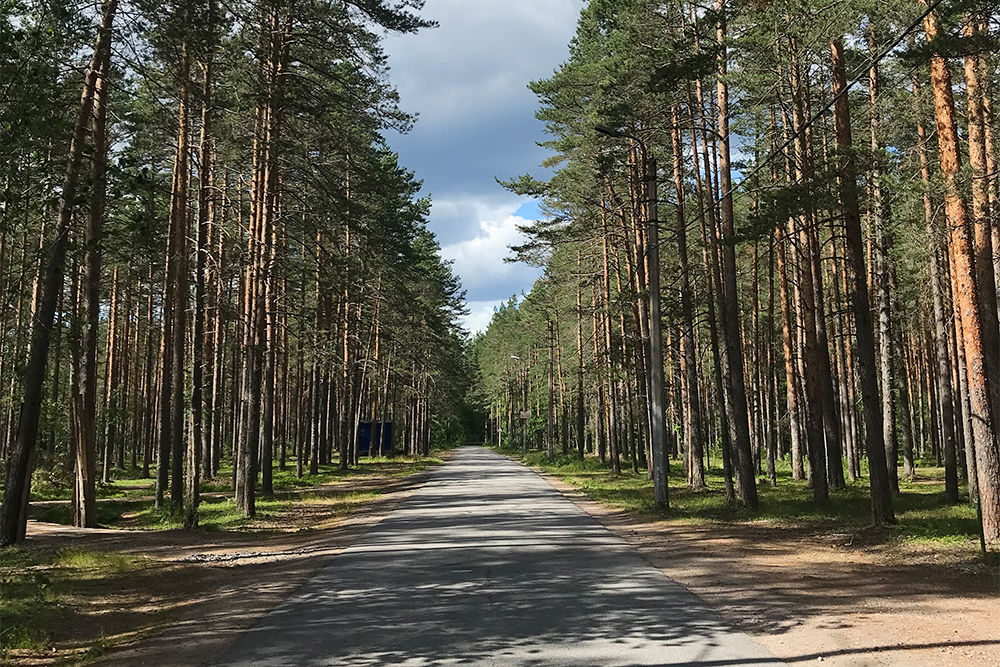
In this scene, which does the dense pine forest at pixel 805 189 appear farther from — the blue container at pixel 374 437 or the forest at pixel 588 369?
the blue container at pixel 374 437

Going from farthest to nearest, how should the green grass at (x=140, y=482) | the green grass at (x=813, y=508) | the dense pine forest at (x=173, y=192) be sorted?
1. the green grass at (x=140, y=482)
2. the green grass at (x=813, y=508)
3. the dense pine forest at (x=173, y=192)

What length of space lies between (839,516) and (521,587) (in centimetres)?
1024

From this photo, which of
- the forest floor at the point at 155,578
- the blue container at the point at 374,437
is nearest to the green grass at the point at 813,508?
the forest floor at the point at 155,578

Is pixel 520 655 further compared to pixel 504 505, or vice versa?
pixel 504 505

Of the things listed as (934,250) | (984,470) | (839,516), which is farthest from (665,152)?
(984,470)

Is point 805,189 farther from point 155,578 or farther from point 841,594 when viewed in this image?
point 155,578

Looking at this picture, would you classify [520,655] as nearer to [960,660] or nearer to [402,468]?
[960,660]

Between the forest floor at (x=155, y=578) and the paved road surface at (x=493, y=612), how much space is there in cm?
60

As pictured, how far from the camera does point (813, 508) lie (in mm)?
17016

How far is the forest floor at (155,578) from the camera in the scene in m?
6.47

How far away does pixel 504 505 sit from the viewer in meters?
19.0

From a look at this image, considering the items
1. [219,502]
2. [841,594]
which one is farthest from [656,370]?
[219,502]

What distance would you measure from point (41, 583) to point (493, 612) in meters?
5.18

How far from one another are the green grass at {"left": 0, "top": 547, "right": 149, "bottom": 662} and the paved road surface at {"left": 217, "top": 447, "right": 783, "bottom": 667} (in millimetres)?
2135
